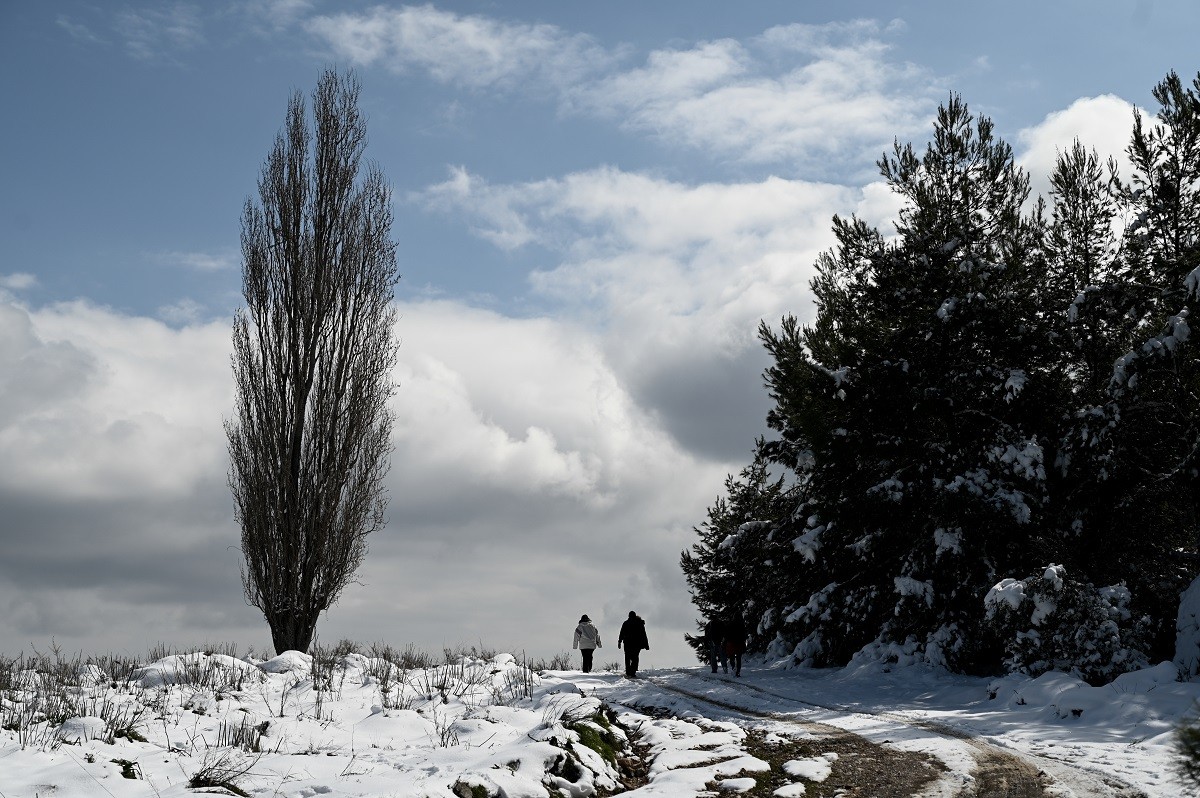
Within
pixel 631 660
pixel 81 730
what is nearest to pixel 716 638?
pixel 631 660

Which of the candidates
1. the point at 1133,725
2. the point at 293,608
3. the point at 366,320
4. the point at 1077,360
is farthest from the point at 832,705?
the point at 366,320

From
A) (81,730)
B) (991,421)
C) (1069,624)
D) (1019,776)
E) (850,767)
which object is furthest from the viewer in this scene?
(991,421)

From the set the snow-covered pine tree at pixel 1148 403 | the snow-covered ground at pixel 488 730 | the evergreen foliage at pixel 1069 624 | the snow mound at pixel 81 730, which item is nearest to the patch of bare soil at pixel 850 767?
the snow-covered ground at pixel 488 730

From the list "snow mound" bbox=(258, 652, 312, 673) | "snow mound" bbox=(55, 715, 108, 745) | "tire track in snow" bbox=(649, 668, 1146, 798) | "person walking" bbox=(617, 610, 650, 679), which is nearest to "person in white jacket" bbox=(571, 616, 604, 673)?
"person walking" bbox=(617, 610, 650, 679)

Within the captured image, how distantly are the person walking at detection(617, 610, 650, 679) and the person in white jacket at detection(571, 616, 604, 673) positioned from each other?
115 cm

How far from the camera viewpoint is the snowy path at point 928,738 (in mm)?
8039

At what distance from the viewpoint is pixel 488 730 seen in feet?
32.4

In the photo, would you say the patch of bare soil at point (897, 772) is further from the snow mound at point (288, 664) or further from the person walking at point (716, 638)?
the person walking at point (716, 638)

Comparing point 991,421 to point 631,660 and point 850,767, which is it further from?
point 850,767

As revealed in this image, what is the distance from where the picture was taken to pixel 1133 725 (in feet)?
38.7

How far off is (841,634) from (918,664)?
8.87 ft

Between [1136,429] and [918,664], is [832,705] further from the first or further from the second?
[1136,429]

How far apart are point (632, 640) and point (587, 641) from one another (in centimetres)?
179

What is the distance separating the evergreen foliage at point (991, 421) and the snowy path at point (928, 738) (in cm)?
417
